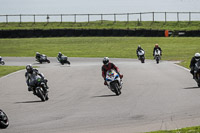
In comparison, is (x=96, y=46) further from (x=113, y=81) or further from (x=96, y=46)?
(x=113, y=81)

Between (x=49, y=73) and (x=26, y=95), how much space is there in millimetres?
9565

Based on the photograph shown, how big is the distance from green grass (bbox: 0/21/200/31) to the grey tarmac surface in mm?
46460

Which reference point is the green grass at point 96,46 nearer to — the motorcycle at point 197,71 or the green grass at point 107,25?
the green grass at point 107,25

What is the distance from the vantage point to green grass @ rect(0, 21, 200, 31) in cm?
6819

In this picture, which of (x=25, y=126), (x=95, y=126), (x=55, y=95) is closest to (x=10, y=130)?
(x=25, y=126)

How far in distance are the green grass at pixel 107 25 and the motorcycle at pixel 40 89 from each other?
51368 mm

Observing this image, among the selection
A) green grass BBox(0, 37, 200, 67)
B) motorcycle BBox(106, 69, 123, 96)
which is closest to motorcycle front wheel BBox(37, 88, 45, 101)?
motorcycle BBox(106, 69, 123, 96)

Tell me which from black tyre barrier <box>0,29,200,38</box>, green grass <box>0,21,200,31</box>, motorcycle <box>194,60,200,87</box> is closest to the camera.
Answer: motorcycle <box>194,60,200,87</box>

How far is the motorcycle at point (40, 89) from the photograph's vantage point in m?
→ 15.7

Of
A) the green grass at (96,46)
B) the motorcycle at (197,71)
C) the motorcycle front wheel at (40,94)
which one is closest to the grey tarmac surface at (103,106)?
the motorcycle front wheel at (40,94)

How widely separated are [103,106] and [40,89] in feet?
8.68

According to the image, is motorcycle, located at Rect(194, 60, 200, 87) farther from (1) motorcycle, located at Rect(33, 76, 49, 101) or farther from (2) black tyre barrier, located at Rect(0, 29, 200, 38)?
(2) black tyre barrier, located at Rect(0, 29, 200, 38)

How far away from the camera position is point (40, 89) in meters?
15.7

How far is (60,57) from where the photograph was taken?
1468 inches
